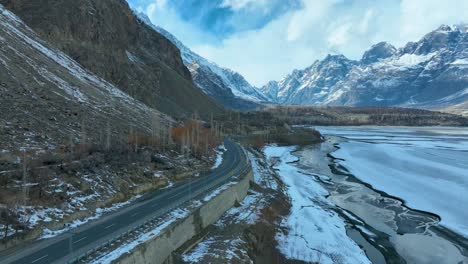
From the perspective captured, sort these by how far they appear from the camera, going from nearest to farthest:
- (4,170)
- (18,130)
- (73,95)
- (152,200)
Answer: (4,170) < (152,200) < (18,130) < (73,95)

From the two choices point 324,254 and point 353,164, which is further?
point 353,164

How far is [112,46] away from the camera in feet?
417

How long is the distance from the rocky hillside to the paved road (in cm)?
6797

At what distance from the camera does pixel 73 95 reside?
2566 inches

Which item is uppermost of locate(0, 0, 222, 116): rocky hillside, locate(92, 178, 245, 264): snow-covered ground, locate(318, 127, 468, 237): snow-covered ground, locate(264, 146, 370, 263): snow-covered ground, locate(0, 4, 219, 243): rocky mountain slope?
locate(0, 0, 222, 116): rocky hillside

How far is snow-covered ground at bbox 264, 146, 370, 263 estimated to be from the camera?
3444 centimetres

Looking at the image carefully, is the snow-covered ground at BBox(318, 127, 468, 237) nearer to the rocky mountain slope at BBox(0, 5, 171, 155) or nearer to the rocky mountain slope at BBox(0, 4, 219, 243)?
the rocky mountain slope at BBox(0, 4, 219, 243)

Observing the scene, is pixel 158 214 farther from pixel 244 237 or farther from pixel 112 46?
pixel 112 46

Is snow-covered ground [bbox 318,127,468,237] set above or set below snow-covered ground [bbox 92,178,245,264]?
below

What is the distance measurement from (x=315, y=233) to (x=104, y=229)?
70.5 ft

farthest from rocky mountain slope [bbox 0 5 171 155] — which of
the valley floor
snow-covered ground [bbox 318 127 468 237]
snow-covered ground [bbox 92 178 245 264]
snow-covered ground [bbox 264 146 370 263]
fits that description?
snow-covered ground [bbox 318 127 468 237]

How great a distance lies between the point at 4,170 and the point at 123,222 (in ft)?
39.6

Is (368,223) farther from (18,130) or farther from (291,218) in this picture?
(18,130)

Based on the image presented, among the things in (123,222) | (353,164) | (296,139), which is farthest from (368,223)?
(296,139)
